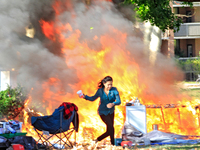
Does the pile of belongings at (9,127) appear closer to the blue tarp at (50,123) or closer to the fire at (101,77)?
the blue tarp at (50,123)

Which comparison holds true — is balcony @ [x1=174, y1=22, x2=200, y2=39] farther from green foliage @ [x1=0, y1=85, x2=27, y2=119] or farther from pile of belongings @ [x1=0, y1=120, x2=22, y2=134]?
pile of belongings @ [x1=0, y1=120, x2=22, y2=134]

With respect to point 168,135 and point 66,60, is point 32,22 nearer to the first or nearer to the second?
point 66,60

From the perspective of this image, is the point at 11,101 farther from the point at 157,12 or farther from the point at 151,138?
the point at 157,12

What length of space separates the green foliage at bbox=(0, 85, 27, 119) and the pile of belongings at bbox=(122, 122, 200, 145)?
108 inches

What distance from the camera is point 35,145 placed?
22.3ft

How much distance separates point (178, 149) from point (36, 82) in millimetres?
4218

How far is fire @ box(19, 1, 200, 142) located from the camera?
28.7ft

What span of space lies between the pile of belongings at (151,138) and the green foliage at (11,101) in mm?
2731

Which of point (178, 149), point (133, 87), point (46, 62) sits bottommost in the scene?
point (178, 149)

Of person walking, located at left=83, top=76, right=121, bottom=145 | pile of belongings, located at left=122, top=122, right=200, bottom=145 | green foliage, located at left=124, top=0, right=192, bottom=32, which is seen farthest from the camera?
green foliage, located at left=124, top=0, right=192, bottom=32

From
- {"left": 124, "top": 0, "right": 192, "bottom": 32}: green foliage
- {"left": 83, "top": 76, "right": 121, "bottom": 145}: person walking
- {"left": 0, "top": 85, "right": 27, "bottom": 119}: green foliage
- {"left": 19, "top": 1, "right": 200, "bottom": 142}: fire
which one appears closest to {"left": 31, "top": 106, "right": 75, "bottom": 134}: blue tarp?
{"left": 83, "top": 76, "right": 121, "bottom": 145}: person walking

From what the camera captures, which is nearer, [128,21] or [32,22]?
[32,22]

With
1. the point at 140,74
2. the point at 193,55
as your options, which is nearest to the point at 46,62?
the point at 140,74

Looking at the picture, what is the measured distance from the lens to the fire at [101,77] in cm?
876
